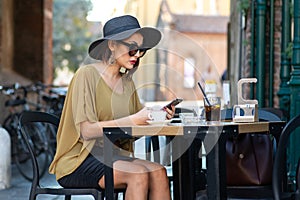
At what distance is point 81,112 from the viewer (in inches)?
158

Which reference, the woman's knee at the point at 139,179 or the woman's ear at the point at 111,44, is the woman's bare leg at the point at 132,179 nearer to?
the woman's knee at the point at 139,179

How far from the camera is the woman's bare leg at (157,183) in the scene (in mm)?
3949

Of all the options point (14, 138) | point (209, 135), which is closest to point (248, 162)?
point (209, 135)

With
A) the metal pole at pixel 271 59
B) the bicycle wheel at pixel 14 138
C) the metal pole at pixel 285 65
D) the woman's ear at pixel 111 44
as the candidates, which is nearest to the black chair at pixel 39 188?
the woman's ear at pixel 111 44

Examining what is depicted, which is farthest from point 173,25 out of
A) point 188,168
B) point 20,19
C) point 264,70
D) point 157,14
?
point 188,168

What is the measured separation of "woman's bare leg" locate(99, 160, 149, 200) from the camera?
3848mm

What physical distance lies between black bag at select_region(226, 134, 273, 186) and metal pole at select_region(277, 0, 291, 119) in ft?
8.59

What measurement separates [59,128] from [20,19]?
446 inches

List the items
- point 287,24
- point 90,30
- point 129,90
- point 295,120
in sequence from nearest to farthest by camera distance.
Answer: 1. point 295,120
2. point 129,90
3. point 287,24
4. point 90,30

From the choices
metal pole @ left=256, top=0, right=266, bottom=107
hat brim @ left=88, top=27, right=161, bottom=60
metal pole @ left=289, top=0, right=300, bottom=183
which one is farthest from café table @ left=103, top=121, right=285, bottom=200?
metal pole @ left=256, top=0, right=266, bottom=107

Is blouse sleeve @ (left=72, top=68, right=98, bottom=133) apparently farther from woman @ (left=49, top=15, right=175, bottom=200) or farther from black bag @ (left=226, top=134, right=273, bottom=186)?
black bag @ (left=226, top=134, right=273, bottom=186)

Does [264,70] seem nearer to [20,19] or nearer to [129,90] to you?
[129,90]

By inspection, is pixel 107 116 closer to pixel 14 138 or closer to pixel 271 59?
A: pixel 271 59

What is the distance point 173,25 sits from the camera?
3981cm
